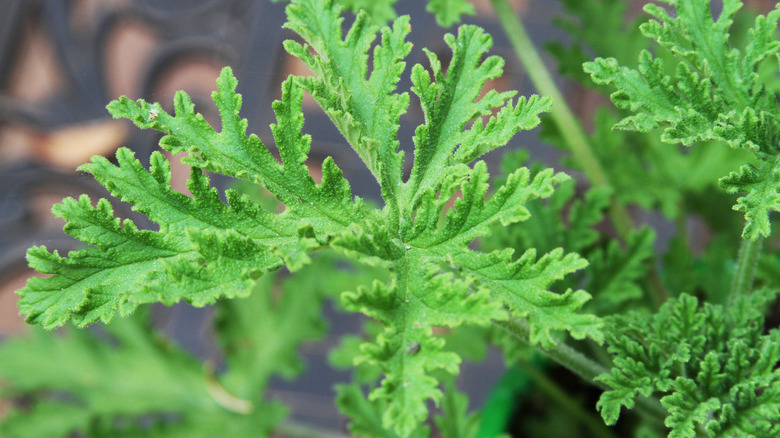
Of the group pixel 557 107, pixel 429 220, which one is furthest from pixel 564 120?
pixel 429 220

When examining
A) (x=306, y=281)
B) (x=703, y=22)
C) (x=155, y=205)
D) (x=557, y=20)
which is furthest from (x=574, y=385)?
(x=155, y=205)

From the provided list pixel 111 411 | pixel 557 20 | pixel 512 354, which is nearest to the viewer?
pixel 512 354

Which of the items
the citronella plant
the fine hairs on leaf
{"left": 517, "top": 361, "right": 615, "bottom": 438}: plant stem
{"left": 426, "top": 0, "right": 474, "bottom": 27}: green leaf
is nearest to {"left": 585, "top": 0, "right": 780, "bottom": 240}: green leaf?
the citronella plant

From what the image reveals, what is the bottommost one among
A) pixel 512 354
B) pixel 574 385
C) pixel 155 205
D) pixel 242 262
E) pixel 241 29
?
pixel 574 385

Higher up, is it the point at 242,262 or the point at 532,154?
the point at 532,154

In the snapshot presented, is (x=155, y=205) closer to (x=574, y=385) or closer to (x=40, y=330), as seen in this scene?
(x=40, y=330)

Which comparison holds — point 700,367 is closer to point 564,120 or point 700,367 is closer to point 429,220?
point 429,220
